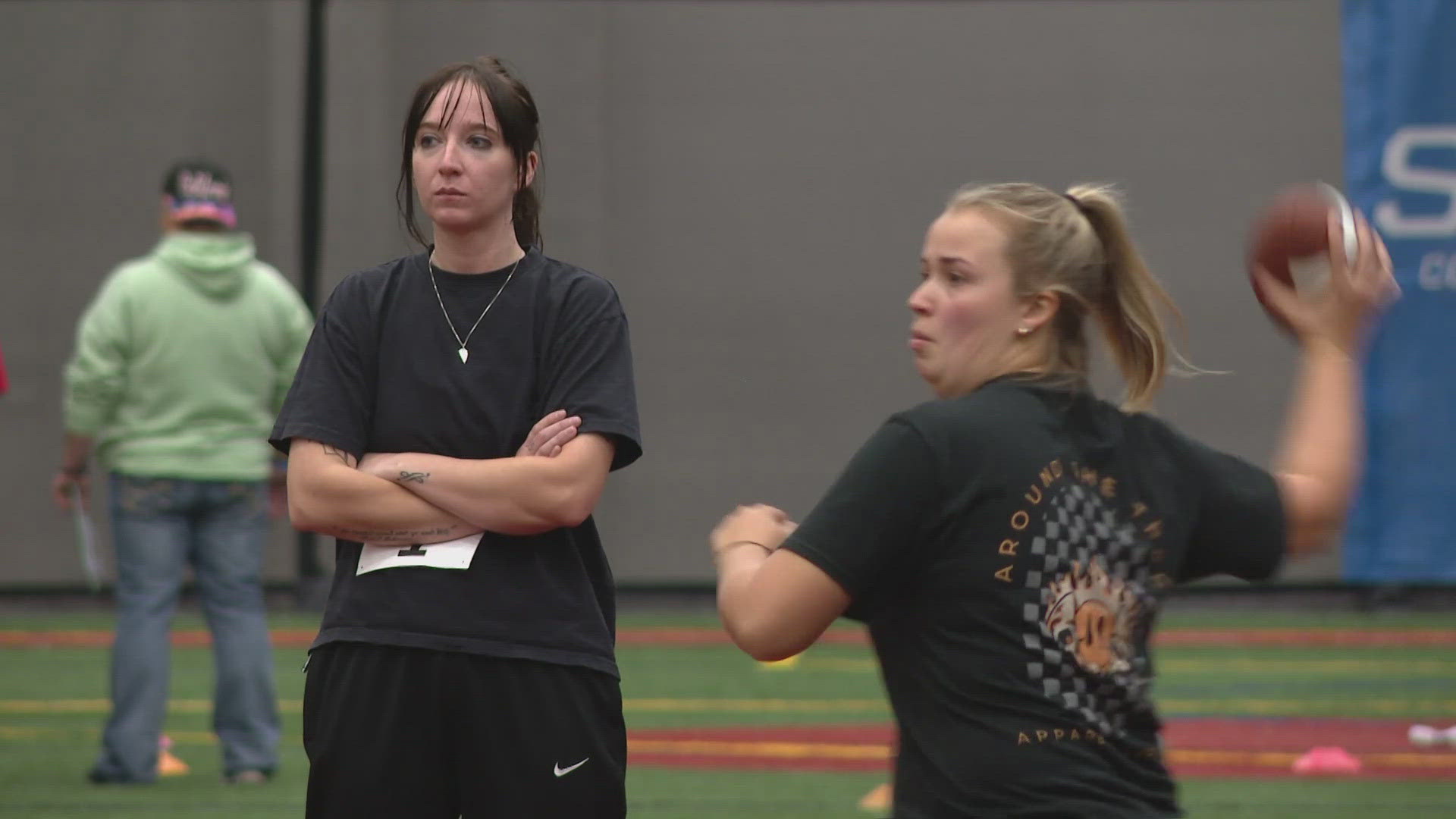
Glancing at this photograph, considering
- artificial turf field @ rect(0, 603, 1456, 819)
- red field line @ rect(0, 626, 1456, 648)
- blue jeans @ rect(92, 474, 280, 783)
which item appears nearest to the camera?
artificial turf field @ rect(0, 603, 1456, 819)

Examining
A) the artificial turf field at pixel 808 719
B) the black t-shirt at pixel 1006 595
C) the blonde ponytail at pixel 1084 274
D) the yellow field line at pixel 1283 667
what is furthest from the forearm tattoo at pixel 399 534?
the yellow field line at pixel 1283 667

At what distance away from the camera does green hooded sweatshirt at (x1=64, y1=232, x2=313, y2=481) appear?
702 cm

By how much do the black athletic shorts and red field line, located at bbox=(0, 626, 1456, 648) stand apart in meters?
8.20

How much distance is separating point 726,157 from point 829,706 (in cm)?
519

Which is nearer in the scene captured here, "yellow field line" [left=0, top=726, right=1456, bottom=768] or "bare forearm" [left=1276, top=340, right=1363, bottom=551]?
"bare forearm" [left=1276, top=340, right=1363, bottom=551]

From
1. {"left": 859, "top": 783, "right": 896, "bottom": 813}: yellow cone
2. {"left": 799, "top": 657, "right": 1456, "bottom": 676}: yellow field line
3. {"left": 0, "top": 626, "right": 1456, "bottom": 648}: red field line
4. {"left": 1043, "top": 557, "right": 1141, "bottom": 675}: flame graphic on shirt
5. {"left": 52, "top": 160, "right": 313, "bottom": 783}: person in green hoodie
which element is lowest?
{"left": 0, "top": 626, "right": 1456, "bottom": 648}: red field line

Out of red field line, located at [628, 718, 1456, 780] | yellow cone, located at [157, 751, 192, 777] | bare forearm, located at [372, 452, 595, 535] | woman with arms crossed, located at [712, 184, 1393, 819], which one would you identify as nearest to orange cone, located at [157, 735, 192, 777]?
yellow cone, located at [157, 751, 192, 777]

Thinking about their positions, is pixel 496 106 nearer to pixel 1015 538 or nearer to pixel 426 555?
pixel 426 555

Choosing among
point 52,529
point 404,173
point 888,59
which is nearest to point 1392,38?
point 888,59

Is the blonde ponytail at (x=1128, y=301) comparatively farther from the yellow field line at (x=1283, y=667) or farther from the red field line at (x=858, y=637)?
the red field line at (x=858, y=637)

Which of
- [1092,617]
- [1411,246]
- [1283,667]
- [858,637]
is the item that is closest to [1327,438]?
[1092,617]

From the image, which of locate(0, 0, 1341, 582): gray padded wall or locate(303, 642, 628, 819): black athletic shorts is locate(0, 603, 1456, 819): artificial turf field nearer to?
locate(0, 0, 1341, 582): gray padded wall

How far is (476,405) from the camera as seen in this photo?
3.36 meters

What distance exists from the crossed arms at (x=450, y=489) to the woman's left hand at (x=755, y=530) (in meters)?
0.66
